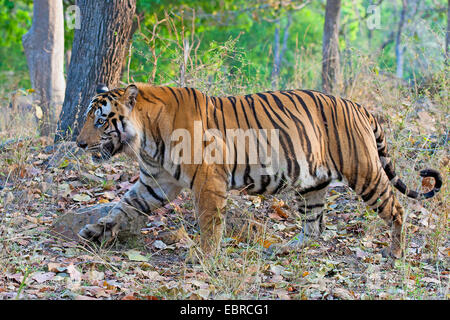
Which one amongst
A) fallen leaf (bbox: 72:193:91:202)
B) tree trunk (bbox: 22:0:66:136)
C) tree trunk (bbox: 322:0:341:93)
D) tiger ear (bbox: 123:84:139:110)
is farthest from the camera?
tree trunk (bbox: 322:0:341:93)

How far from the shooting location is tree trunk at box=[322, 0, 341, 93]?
1012 cm

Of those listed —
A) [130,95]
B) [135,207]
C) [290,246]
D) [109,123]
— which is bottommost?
[290,246]

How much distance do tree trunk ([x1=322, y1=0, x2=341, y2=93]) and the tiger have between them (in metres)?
4.80

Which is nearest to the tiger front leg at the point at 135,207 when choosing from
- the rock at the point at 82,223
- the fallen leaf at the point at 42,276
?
the rock at the point at 82,223

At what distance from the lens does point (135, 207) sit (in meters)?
4.84

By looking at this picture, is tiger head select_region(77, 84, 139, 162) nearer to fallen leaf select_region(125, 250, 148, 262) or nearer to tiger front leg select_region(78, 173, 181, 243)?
tiger front leg select_region(78, 173, 181, 243)

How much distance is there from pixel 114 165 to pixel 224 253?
3.06 meters

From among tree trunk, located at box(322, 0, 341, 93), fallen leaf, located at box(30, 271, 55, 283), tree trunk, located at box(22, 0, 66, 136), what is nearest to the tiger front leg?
fallen leaf, located at box(30, 271, 55, 283)

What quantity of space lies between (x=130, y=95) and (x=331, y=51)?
6903 millimetres

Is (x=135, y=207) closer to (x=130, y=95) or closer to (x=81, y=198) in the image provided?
(x=130, y=95)

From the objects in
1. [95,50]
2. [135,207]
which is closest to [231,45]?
[95,50]

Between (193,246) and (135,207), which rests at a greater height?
(135,207)

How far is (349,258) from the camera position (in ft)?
15.8

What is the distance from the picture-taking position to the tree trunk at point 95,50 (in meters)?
6.93
